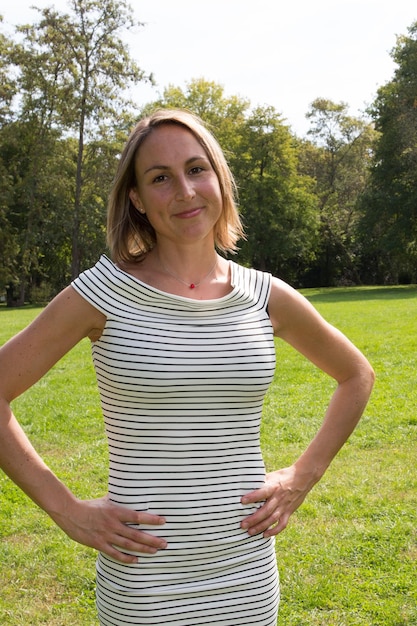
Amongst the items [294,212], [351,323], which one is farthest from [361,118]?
[351,323]

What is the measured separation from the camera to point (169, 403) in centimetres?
200

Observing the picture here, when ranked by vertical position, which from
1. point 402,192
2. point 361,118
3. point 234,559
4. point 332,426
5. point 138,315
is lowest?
point 234,559

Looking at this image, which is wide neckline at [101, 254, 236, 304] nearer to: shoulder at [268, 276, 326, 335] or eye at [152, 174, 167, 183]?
shoulder at [268, 276, 326, 335]

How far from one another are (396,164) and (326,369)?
40558mm

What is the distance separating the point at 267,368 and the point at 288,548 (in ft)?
11.5

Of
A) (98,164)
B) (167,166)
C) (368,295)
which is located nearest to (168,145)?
(167,166)

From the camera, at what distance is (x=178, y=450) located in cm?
201

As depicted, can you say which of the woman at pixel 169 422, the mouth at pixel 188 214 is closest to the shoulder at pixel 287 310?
the woman at pixel 169 422

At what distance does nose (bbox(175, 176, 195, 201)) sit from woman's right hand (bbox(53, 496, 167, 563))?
934mm

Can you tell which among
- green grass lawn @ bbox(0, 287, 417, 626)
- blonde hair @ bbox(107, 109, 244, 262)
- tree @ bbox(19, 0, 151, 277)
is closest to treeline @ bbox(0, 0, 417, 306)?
tree @ bbox(19, 0, 151, 277)

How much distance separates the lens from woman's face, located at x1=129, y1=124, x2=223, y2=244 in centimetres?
216

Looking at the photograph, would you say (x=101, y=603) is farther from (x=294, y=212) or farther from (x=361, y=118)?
(x=361, y=118)

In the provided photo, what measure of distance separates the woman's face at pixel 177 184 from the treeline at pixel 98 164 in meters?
37.9

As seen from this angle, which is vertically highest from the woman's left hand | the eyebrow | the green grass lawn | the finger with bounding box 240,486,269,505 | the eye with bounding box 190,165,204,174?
the eyebrow
